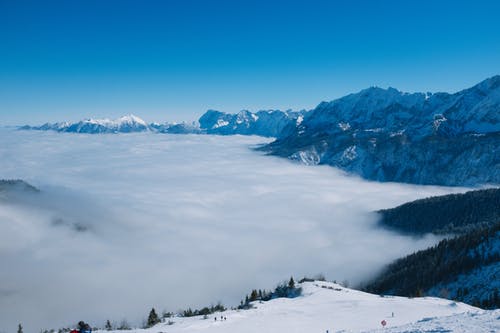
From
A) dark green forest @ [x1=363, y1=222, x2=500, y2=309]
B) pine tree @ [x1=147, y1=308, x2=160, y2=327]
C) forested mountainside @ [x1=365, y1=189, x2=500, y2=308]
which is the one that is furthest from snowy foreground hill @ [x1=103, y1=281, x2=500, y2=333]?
dark green forest @ [x1=363, y1=222, x2=500, y2=309]

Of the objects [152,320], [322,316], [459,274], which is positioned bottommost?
[459,274]

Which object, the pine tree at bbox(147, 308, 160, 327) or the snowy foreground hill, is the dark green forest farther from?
the pine tree at bbox(147, 308, 160, 327)

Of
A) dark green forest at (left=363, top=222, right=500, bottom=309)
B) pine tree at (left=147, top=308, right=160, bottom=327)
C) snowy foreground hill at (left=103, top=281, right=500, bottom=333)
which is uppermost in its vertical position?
snowy foreground hill at (left=103, top=281, right=500, bottom=333)

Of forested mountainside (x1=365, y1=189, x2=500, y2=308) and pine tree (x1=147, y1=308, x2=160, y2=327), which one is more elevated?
pine tree (x1=147, y1=308, x2=160, y2=327)

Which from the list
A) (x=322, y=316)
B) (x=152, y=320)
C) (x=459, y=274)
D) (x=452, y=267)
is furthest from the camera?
(x=452, y=267)

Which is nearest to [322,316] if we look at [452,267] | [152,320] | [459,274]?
[152,320]

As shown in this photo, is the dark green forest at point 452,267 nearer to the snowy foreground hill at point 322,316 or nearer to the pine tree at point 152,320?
the snowy foreground hill at point 322,316

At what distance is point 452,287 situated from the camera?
149 metres

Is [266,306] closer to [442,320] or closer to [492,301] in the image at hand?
[442,320]

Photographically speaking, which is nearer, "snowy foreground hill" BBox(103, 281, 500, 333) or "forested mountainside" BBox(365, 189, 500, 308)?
"snowy foreground hill" BBox(103, 281, 500, 333)

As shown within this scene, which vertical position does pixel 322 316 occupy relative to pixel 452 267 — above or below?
above

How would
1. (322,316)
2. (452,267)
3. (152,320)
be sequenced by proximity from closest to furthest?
(322,316), (152,320), (452,267)

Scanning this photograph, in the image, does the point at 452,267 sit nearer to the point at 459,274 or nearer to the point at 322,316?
the point at 459,274

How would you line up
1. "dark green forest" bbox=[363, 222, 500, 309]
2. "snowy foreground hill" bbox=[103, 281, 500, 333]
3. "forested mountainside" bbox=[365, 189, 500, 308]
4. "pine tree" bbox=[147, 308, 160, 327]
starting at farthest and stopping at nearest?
"dark green forest" bbox=[363, 222, 500, 309]
"forested mountainside" bbox=[365, 189, 500, 308]
"pine tree" bbox=[147, 308, 160, 327]
"snowy foreground hill" bbox=[103, 281, 500, 333]
